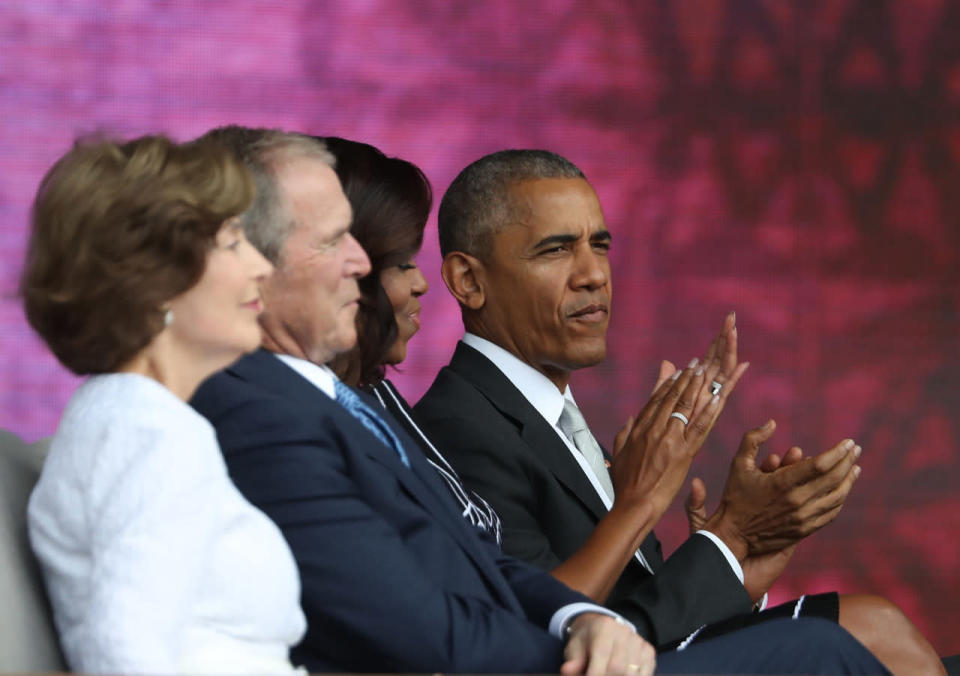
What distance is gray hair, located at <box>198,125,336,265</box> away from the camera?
1.66 m

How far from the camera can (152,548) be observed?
120 cm

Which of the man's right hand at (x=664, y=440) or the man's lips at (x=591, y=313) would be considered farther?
the man's lips at (x=591, y=313)

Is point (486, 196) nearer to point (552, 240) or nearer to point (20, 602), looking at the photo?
point (552, 240)

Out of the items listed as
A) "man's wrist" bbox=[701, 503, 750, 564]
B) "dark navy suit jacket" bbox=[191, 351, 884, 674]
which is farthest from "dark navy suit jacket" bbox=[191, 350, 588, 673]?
"man's wrist" bbox=[701, 503, 750, 564]

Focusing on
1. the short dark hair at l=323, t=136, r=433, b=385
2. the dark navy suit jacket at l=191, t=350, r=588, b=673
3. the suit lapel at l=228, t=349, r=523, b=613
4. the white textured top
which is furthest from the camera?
the short dark hair at l=323, t=136, r=433, b=385

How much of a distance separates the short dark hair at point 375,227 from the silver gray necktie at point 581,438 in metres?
0.44

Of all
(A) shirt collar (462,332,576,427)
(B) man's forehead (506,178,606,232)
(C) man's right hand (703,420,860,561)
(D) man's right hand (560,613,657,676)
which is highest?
(B) man's forehead (506,178,606,232)

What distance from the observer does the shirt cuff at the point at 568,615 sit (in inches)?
65.6

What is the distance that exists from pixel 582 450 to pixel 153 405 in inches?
48.7

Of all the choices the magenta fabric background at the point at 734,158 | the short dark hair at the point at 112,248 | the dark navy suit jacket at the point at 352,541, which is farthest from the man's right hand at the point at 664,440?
the magenta fabric background at the point at 734,158

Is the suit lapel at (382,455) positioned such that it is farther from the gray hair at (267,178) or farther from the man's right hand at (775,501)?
the man's right hand at (775,501)

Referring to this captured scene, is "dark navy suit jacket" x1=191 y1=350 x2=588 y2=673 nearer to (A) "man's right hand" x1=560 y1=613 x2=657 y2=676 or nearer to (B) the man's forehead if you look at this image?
(A) "man's right hand" x1=560 y1=613 x2=657 y2=676

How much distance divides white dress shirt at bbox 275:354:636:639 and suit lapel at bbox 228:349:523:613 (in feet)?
0.09

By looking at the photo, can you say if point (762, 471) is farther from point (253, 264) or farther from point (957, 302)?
point (957, 302)
